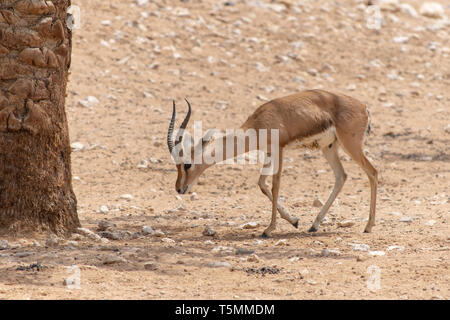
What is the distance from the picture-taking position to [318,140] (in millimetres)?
9000

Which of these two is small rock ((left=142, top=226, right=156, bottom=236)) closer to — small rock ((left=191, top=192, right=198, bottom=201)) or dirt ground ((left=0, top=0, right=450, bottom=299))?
dirt ground ((left=0, top=0, right=450, bottom=299))

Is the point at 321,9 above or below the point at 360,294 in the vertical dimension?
above

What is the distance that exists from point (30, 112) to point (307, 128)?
329 centimetres

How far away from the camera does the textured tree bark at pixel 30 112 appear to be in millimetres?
7258

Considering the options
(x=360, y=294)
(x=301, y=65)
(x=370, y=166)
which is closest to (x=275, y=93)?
(x=301, y=65)

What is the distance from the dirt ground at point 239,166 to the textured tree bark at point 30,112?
0.38 meters

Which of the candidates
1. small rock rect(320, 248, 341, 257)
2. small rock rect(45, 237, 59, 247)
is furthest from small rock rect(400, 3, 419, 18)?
small rock rect(45, 237, 59, 247)

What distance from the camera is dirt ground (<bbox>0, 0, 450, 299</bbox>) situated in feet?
20.8

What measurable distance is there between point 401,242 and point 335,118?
5.96ft

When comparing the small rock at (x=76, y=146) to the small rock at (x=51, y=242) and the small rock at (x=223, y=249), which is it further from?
the small rock at (x=223, y=249)

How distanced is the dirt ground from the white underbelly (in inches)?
38.6
